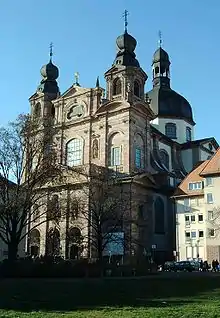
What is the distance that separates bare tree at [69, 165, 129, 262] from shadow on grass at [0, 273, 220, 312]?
69.6 feet

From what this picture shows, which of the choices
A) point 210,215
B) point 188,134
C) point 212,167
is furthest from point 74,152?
point 188,134

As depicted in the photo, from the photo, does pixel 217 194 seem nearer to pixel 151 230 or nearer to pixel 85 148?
pixel 151 230

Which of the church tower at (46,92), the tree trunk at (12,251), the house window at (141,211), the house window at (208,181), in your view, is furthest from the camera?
the church tower at (46,92)

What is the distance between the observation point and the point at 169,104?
94.1m

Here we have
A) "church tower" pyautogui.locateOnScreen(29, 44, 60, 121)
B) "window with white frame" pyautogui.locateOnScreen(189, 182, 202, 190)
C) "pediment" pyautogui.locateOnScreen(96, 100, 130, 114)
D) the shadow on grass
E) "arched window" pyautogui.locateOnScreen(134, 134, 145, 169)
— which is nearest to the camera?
the shadow on grass

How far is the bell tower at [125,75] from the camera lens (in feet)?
250

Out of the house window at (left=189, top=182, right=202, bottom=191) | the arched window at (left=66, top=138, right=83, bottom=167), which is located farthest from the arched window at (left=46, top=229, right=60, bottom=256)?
the house window at (left=189, top=182, right=202, bottom=191)

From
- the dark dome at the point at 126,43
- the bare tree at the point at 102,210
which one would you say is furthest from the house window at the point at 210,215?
the dark dome at the point at 126,43

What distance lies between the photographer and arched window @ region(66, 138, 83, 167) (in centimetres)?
7874

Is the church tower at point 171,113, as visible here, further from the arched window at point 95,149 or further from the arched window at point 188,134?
the arched window at point 95,149

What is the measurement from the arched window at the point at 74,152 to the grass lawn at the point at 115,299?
4570cm

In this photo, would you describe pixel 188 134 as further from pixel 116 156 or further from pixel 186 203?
pixel 186 203

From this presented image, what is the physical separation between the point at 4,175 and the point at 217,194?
3126cm

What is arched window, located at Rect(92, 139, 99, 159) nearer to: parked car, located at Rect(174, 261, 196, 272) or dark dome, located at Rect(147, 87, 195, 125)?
dark dome, located at Rect(147, 87, 195, 125)
